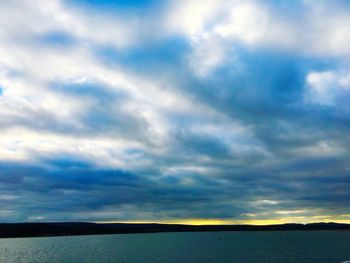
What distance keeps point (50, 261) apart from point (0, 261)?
46.8 feet

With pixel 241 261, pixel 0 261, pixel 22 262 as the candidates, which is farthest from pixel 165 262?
pixel 0 261

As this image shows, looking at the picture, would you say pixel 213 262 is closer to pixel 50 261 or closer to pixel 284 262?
pixel 284 262

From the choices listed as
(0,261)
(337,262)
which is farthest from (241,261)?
(0,261)

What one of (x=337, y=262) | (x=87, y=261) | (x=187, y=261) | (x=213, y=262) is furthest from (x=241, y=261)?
(x=87, y=261)

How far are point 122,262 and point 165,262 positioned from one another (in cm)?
1147

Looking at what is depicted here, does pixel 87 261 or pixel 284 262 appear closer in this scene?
pixel 284 262

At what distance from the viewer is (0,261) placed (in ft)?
359

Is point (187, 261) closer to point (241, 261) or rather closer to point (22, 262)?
point (241, 261)

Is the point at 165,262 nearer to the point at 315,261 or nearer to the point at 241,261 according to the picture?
the point at 241,261

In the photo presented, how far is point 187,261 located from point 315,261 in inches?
1313

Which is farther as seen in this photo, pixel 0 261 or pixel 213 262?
pixel 0 261

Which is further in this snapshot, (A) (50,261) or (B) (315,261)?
(A) (50,261)

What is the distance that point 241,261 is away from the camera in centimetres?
10344

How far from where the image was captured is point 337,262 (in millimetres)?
96750
